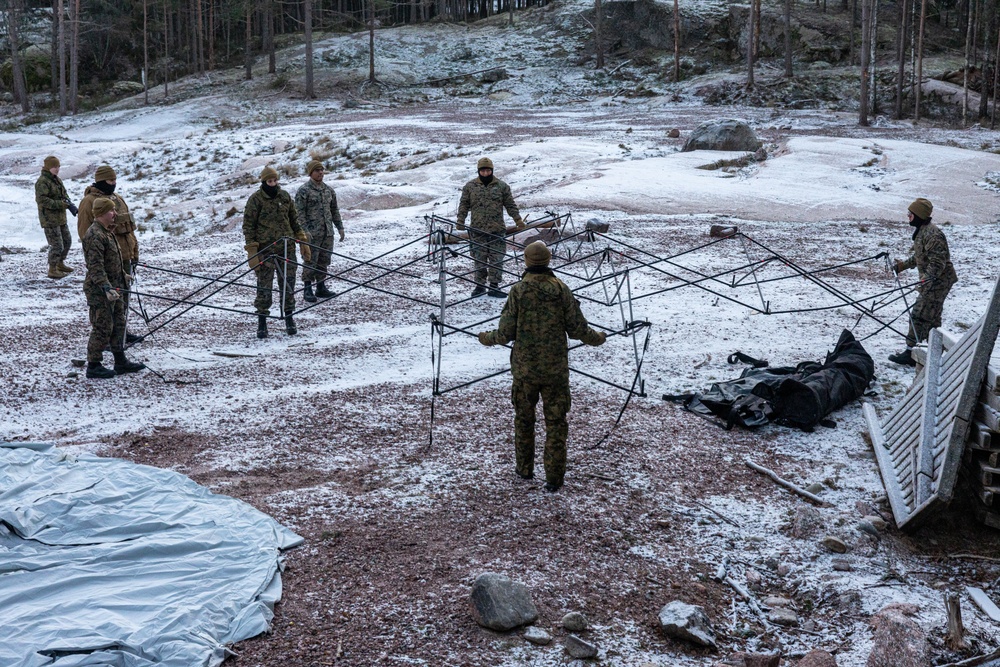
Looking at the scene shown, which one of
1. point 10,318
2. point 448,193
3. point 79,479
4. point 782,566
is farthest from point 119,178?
point 782,566

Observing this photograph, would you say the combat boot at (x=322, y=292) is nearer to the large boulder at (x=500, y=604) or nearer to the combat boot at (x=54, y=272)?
the combat boot at (x=54, y=272)

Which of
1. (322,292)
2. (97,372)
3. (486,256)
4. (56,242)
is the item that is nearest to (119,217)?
(97,372)

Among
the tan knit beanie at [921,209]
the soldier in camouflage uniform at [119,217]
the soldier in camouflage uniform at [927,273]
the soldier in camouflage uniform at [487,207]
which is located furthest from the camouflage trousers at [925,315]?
the soldier in camouflage uniform at [119,217]

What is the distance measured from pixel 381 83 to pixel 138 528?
3995cm

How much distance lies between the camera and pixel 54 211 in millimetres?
12109

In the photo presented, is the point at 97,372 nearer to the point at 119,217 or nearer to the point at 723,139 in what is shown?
the point at 119,217

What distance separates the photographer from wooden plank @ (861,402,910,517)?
570 centimetres

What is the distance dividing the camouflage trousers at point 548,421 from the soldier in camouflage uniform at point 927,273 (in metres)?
4.98

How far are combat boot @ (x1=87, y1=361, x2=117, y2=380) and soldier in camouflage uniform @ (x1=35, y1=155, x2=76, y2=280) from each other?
15.3ft

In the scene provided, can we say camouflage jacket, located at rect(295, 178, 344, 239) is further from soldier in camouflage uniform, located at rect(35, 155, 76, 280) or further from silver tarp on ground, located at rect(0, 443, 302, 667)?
silver tarp on ground, located at rect(0, 443, 302, 667)

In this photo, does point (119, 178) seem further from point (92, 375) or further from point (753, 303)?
point (753, 303)

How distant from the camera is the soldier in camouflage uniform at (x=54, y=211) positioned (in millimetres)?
12016

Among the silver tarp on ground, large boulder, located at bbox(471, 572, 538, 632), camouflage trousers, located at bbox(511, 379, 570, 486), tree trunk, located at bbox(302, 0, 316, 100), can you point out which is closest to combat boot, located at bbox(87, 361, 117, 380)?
the silver tarp on ground

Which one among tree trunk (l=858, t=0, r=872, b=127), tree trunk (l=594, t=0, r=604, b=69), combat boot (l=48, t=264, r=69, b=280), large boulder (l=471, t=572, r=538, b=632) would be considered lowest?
large boulder (l=471, t=572, r=538, b=632)
